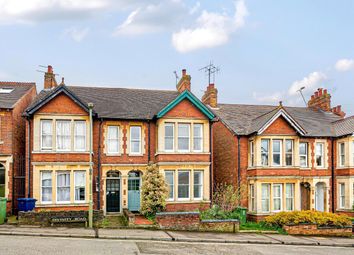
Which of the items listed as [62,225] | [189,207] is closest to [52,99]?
[62,225]

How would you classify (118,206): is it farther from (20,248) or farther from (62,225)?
(20,248)

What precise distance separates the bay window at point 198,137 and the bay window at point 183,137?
488 mm

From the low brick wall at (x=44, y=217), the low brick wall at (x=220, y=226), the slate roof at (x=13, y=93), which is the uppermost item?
the slate roof at (x=13, y=93)

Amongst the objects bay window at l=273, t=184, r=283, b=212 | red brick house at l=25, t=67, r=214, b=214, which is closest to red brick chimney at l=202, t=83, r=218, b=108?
red brick house at l=25, t=67, r=214, b=214

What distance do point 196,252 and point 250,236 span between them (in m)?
6.55

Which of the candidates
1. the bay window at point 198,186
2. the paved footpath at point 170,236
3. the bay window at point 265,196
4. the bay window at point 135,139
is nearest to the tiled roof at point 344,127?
the bay window at point 265,196

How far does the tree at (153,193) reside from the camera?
2691 cm

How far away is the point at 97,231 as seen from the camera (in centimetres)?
2272

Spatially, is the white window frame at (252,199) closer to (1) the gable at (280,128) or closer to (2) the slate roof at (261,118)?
(2) the slate roof at (261,118)

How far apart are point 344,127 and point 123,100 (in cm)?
1634

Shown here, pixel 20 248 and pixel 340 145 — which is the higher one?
pixel 340 145

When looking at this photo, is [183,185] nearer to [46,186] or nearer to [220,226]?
→ [220,226]

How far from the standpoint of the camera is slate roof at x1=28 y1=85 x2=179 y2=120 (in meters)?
29.2

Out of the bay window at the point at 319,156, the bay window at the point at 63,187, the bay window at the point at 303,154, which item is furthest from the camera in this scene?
the bay window at the point at 319,156
